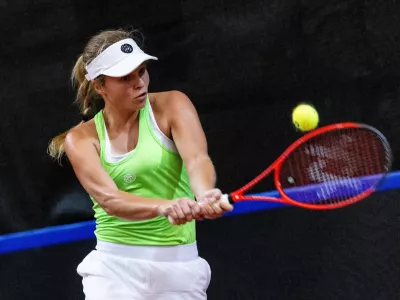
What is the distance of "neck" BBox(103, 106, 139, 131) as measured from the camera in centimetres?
259

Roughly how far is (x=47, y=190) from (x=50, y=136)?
0.77 ft

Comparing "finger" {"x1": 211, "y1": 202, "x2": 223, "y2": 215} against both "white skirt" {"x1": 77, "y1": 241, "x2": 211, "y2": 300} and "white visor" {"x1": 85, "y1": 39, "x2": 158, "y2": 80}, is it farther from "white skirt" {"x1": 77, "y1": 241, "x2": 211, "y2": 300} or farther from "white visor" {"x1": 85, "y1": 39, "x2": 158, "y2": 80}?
"white visor" {"x1": 85, "y1": 39, "x2": 158, "y2": 80}

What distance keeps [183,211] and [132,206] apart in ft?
0.90

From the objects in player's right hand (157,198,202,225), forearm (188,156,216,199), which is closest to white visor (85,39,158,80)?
forearm (188,156,216,199)

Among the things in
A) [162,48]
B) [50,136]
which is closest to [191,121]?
[162,48]

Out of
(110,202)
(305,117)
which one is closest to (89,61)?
(110,202)

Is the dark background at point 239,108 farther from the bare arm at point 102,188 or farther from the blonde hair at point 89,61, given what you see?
the bare arm at point 102,188

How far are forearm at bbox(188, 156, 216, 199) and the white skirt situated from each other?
0.26 m

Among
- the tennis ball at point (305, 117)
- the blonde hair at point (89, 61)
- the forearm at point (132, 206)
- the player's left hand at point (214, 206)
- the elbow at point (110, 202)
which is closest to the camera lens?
the player's left hand at point (214, 206)

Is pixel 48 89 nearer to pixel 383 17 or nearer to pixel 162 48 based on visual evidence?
pixel 162 48

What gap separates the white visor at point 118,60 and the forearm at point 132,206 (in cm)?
37

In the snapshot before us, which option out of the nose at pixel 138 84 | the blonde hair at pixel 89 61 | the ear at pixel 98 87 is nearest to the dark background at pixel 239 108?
the blonde hair at pixel 89 61

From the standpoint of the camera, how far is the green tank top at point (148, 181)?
2486 mm

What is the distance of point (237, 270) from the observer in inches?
136
